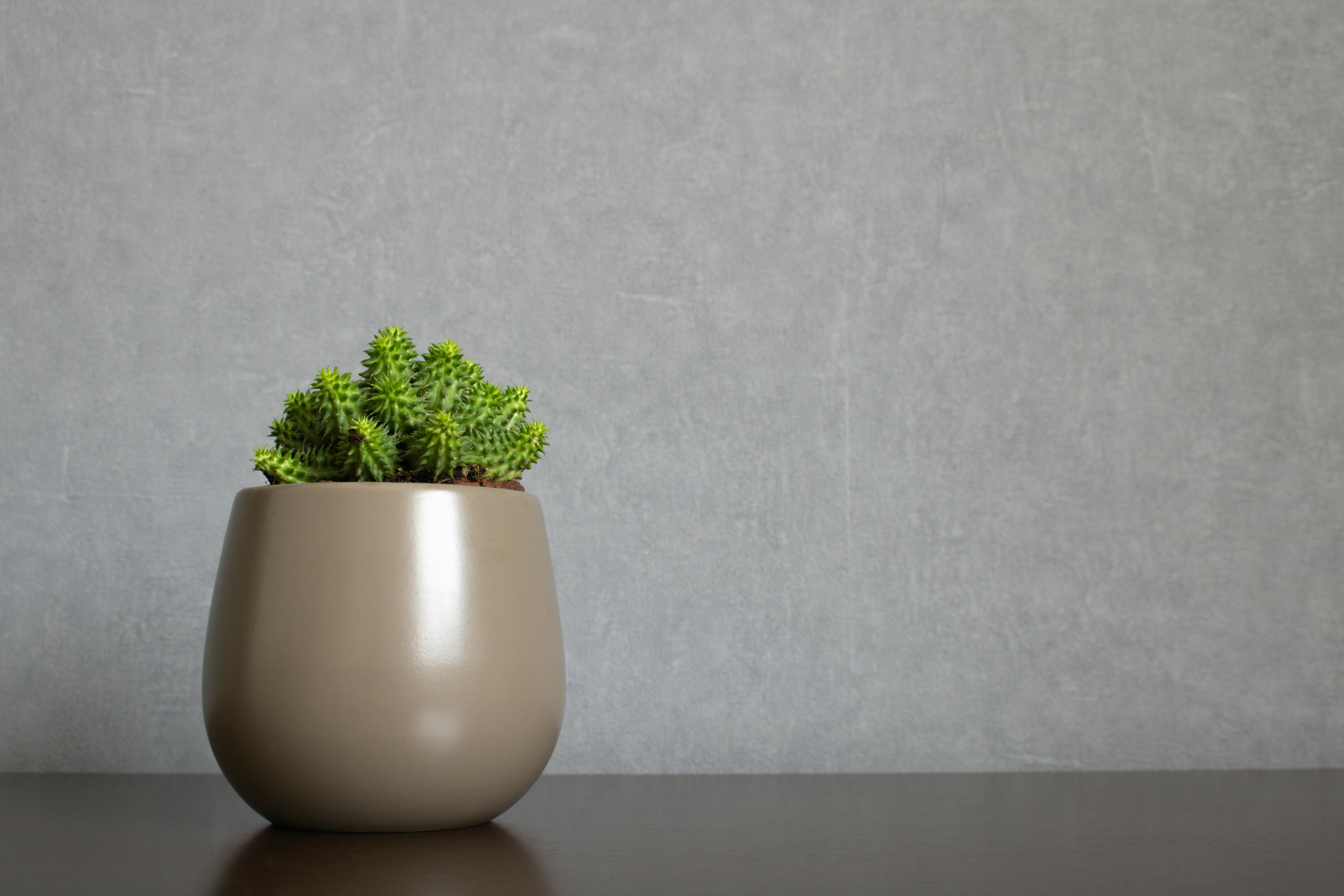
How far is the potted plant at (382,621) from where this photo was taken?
586 millimetres

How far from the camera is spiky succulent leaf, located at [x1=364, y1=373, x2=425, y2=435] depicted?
2.07 ft

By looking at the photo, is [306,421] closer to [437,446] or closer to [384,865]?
[437,446]

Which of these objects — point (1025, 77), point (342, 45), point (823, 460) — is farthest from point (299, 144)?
point (1025, 77)

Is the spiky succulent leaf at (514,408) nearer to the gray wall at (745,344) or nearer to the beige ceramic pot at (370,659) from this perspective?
the beige ceramic pot at (370,659)

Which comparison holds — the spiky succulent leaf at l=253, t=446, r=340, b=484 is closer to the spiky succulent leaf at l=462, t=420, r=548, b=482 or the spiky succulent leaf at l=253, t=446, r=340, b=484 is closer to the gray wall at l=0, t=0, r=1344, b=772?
the spiky succulent leaf at l=462, t=420, r=548, b=482

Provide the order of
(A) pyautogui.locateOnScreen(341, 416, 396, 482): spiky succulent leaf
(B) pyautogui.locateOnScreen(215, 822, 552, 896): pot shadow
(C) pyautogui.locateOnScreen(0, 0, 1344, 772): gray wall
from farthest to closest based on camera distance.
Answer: (C) pyautogui.locateOnScreen(0, 0, 1344, 772): gray wall → (A) pyautogui.locateOnScreen(341, 416, 396, 482): spiky succulent leaf → (B) pyautogui.locateOnScreen(215, 822, 552, 896): pot shadow

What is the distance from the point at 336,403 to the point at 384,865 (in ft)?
0.83

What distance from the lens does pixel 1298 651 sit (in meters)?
1.04

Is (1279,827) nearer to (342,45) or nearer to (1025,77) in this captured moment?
(1025,77)

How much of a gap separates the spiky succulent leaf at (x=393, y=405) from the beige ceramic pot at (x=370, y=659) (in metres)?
0.04

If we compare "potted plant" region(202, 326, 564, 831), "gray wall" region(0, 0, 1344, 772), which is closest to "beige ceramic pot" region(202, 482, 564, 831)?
"potted plant" region(202, 326, 564, 831)

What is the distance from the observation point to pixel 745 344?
3.38 ft

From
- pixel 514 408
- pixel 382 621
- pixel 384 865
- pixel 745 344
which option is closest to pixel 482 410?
pixel 514 408

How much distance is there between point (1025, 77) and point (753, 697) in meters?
0.66
